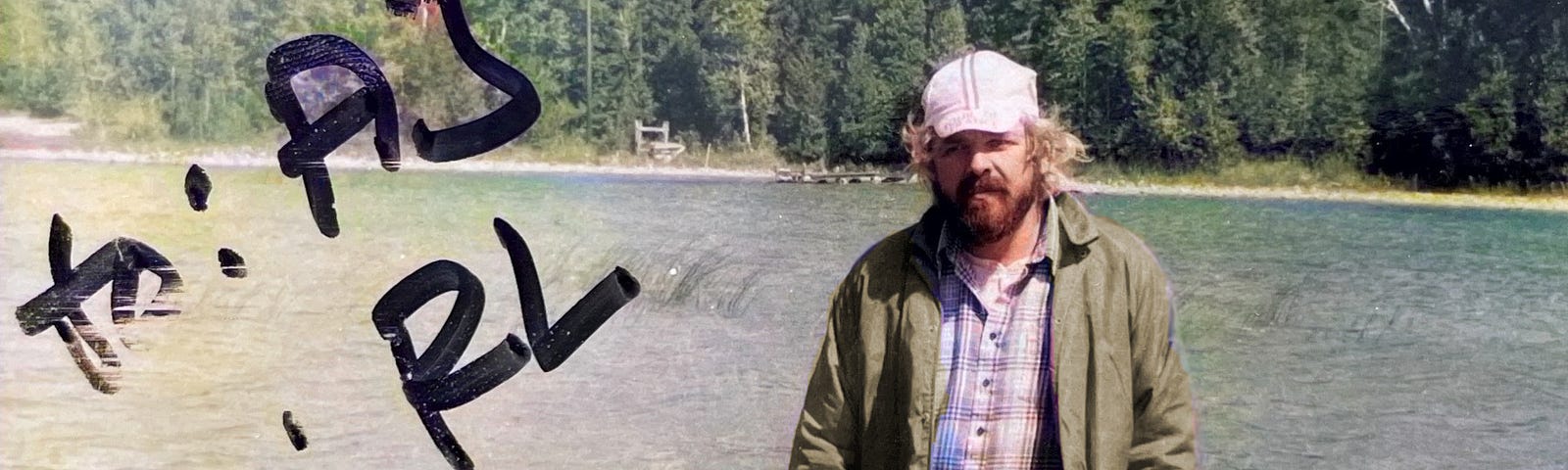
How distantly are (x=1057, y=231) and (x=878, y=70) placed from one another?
805mm

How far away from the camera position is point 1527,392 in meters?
2.46

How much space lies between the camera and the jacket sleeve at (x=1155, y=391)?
1.80 metres

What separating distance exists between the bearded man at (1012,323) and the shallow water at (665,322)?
2.21 feet

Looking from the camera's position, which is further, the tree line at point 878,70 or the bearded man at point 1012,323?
the tree line at point 878,70

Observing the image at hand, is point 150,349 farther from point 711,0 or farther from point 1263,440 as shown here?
point 1263,440

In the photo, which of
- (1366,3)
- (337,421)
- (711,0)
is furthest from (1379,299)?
(337,421)

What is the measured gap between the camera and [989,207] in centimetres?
179

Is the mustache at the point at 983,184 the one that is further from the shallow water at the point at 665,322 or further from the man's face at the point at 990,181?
the shallow water at the point at 665,322

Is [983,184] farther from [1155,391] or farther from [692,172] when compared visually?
[692,172]

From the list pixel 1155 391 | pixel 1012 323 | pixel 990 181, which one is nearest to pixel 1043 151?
pixel 990 181

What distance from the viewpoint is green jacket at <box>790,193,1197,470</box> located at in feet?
5.84

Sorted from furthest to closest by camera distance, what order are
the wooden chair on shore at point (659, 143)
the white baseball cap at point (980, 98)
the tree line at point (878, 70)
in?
the wooden chair on shore at point (659, 143) → the tree line at point (878, 70) → the white baseball cap at point (980, 98)

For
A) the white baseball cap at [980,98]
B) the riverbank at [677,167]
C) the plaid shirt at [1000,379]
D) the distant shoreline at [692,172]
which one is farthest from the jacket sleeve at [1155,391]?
the riverbank at [677,167]

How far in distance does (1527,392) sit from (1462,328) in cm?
15
